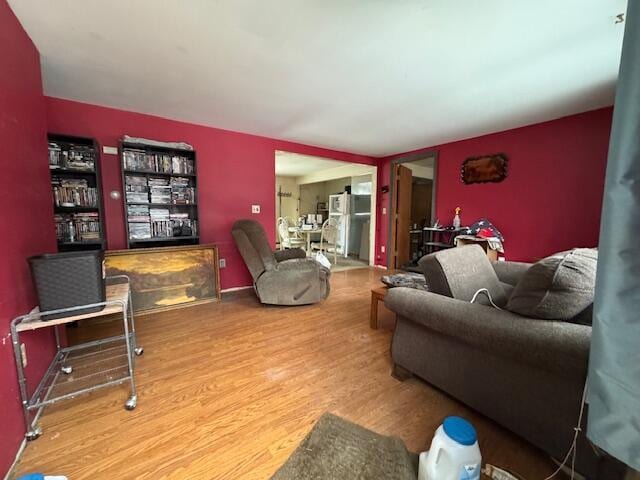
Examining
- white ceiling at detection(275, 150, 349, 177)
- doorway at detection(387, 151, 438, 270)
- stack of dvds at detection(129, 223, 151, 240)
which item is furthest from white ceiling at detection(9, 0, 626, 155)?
white ceiling at detection(275, 150, 349, 177)

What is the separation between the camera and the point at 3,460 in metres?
1.06

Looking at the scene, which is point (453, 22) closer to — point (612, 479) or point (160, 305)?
point (612, 479)

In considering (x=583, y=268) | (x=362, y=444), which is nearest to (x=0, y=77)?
(x=362, y=444)

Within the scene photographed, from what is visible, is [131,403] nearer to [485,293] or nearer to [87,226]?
[87,226]

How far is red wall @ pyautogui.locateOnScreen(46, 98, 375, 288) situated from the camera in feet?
8.82

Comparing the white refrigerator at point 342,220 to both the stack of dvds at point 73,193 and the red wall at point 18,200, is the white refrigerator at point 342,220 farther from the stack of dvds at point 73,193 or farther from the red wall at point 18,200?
the red wall at point 18,200

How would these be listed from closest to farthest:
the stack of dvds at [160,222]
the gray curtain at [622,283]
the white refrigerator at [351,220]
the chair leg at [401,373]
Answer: the gray curtain at [622,283]
the chair leg at [401,373]
the stack of dvds at [160,222]
the white refrigerator at [351,220]

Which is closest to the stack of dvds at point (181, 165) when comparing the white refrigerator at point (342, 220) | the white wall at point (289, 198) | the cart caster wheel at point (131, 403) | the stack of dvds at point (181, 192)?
the stack of dvds at point (181, 192)

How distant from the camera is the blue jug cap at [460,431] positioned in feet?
2.91

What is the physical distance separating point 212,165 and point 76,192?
1397 mm

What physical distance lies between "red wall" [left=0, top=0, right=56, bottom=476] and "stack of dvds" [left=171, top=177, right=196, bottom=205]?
1280mm

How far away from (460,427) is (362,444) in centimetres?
52

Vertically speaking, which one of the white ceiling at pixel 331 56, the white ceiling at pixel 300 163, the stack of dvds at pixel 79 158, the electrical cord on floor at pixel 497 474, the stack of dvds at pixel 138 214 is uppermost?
the white ceiling at pixel 300 163

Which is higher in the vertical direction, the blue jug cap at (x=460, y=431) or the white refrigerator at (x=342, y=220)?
the white refrigerator at (x=342, y=220)
